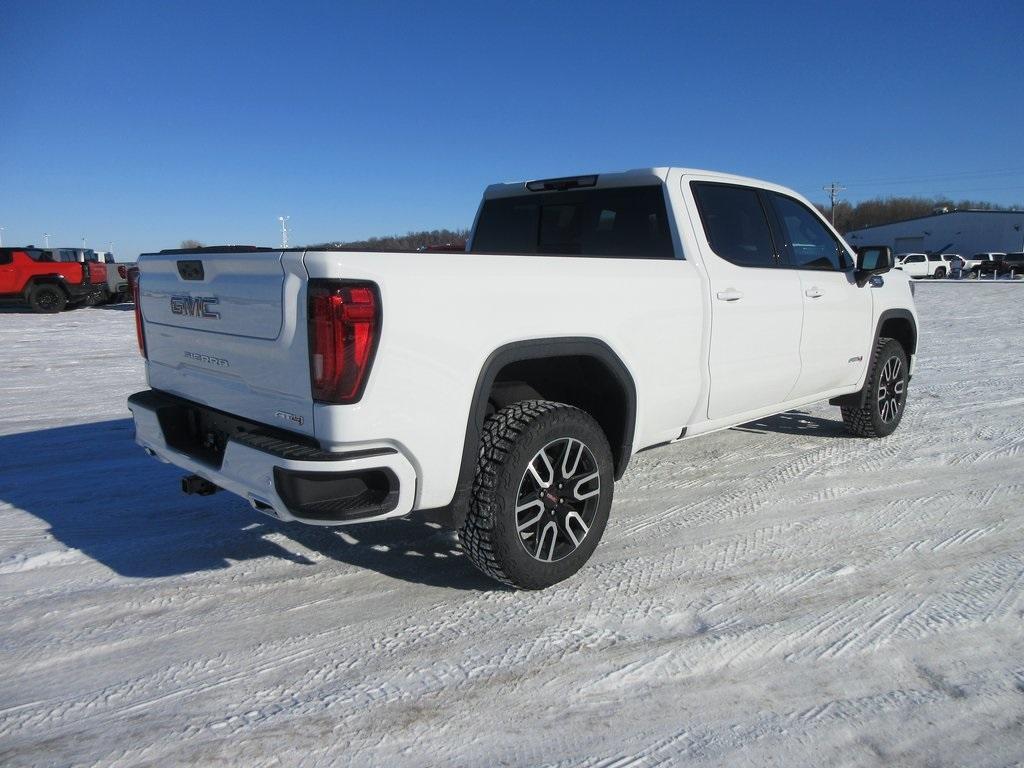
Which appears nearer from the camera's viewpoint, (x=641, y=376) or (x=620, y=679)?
(x=620, y=679)

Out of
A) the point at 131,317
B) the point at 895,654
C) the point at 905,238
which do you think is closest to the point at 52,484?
Result: the point at 895,654

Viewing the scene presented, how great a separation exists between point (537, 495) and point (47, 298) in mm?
20550

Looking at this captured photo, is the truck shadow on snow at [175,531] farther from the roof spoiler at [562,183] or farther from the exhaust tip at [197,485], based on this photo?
the roof spoiler at [562,183]

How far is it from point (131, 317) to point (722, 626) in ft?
60.4

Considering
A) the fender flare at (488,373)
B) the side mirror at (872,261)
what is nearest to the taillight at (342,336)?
the fender flare at (488,373)

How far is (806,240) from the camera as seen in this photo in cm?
494

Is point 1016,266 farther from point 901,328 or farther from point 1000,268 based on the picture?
point 901,328

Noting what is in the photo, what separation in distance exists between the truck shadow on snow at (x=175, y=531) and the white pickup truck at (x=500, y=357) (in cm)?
51

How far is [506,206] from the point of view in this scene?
4918mm

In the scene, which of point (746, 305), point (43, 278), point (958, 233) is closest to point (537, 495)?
point (746, 305)

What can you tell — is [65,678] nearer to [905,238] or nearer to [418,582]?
[418,582]

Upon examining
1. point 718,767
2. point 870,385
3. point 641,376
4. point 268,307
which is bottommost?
point 718,767

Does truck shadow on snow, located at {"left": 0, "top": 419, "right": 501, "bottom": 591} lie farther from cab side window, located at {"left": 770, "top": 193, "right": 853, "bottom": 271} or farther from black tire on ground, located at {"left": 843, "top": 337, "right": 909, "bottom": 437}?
black tire on ground, located at {"left": 843, "top": 337, "right": 909, "bottom": 437}

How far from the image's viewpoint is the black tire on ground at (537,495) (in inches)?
117
